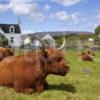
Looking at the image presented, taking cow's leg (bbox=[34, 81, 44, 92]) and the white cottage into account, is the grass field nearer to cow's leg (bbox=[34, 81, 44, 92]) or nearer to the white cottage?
cow's leg (bbox=[34, 81, 44, 92])

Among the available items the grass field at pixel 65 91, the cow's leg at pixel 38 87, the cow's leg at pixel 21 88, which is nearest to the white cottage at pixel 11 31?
the grass field at pixel 65 91

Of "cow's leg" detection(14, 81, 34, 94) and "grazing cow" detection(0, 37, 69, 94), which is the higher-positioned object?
"grazing cow" detection(0, 37, 69, 94)

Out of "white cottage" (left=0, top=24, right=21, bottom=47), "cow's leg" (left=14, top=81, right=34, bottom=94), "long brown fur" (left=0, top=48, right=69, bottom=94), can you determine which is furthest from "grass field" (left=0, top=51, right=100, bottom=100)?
"white cottage" (left=0, top=24, right=21, bottom=47)

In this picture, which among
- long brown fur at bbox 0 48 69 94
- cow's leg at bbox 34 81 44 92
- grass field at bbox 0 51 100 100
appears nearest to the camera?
grass field at bbox 0 51 100 100

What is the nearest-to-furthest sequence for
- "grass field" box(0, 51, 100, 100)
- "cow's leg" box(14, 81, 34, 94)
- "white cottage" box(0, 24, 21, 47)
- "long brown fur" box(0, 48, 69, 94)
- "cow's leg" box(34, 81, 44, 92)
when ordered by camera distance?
"grass field" box(0, 51, 100, 100)
"cow's leg" box(14, 81, 34, 94)
"long brown fur" box(0, 48, 69, 94)
"cow's leg" box(34, 81, 44, 92)
"white cottage" box(0, 24, 21, 47)

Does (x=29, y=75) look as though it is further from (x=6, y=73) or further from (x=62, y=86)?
(x=62, y=86)

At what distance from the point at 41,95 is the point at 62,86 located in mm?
1973

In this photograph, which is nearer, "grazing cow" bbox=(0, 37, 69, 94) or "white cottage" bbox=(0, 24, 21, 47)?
"grazing cow" bbox=(0, 37, 69, 94)

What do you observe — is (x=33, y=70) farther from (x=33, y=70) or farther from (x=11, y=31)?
(x=11, y=31)

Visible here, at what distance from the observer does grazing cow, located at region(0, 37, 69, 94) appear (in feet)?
39.4

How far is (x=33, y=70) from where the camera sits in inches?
478

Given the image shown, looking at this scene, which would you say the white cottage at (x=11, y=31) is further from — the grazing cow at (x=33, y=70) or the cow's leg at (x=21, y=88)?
the cow's leg at (x=21, y=88)

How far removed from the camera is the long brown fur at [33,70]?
11992 mm

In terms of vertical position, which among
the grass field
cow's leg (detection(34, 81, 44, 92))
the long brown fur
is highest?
the long brown fur
